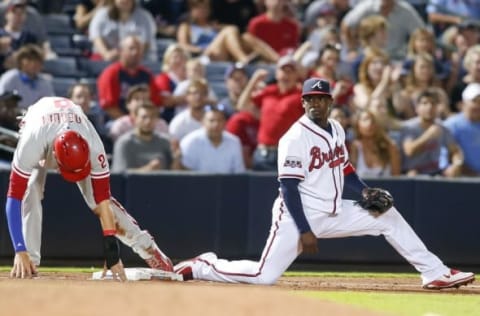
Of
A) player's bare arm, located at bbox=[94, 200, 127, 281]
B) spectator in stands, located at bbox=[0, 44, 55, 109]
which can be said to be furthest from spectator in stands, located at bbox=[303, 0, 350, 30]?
player's bare arm, located at bbox=[94, 200, 127, 281]

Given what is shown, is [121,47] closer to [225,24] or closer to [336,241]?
[225,24]

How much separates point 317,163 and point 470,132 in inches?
185

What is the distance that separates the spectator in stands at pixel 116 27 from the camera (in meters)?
14.6

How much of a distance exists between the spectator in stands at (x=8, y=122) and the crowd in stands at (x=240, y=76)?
0.02 meters

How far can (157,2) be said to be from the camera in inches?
625

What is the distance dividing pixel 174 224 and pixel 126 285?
13.4 feet

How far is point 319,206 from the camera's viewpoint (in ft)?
31.0

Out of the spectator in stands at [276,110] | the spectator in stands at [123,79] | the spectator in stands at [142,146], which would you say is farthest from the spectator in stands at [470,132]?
the spectator in stands at [123,79]

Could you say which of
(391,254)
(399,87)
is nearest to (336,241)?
(391,254)

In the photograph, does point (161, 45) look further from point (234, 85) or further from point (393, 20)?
point (393, 20)

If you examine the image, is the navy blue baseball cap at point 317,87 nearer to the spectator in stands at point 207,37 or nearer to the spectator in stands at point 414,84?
the spectator in stands at point 414,84

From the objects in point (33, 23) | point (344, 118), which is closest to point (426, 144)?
point (344, 118)

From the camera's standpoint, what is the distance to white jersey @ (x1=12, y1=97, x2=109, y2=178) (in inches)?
356

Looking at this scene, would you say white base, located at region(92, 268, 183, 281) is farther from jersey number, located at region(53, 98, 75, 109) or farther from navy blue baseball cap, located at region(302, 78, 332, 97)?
navy blue baseball cap, located at region(302, 78, 332, 97)
